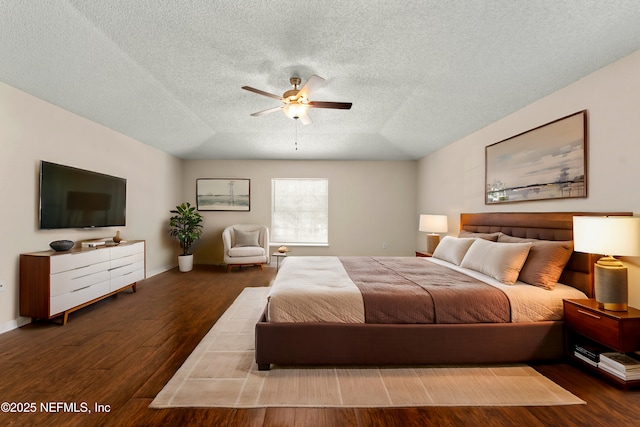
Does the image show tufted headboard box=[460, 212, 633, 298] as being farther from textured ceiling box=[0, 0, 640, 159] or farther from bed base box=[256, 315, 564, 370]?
textured ceiling box=[0, 0, 640, 159]

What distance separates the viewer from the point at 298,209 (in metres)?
6.55

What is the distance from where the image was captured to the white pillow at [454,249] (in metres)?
3.32

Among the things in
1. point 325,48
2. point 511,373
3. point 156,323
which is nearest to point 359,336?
point 511,373

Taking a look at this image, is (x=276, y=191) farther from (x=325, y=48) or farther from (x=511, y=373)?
(x=511, y=373)

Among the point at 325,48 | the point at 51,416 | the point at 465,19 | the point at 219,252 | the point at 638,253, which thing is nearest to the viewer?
the point at 51,416

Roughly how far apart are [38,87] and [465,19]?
13.5ft

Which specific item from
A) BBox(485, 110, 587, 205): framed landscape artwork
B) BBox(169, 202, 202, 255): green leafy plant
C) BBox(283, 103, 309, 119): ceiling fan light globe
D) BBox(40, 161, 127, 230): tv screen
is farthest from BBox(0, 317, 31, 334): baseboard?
BBox(485, 110, 587, 205): framed landscape artwork

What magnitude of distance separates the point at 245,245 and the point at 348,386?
4377mm

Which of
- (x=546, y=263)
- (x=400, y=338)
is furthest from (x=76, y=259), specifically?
(x=546, y=263)

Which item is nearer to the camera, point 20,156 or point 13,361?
point 13,361

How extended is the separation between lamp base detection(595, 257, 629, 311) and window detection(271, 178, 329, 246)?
4896 mm

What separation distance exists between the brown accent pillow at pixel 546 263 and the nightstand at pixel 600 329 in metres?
0.22

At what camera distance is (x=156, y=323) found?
3.00 metres

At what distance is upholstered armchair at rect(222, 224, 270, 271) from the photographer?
5605mm
